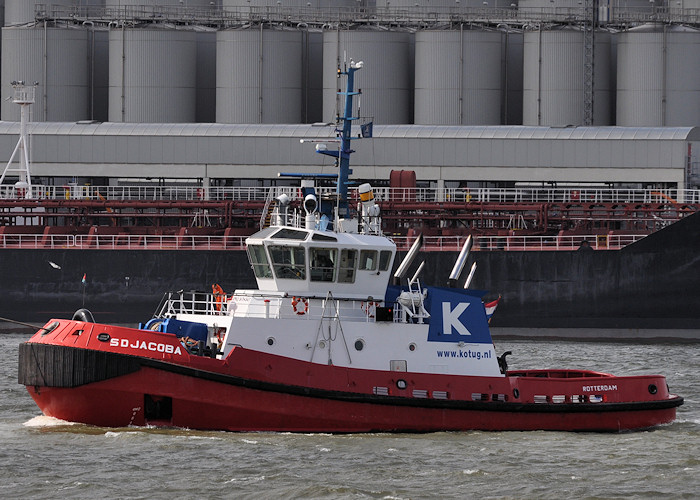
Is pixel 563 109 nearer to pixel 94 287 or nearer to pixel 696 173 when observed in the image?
pixel 696 173

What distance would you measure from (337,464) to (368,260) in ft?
16.3

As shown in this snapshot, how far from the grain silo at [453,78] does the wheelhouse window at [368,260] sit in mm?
38212

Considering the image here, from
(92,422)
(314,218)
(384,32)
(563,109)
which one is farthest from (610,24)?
(92,422)

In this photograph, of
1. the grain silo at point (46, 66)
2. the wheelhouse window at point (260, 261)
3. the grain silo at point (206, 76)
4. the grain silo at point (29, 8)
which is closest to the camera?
A: the wheelhouse window at point (260, 261)

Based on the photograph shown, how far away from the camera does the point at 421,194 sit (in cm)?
5678

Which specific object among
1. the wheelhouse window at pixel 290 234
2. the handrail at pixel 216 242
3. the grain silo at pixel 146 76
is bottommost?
the wheelhouse window at pixel 290 234

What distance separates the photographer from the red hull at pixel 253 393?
76.4 feet

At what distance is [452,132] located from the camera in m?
56.9

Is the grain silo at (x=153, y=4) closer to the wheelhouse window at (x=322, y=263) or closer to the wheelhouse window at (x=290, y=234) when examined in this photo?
the wheelhouse window at (x=290, y=234)

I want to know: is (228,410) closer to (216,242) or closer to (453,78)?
(216,242)

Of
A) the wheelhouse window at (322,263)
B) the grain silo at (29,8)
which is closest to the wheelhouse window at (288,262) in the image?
the wheelhouse window at (322,263)

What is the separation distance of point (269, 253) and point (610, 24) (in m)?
42.7

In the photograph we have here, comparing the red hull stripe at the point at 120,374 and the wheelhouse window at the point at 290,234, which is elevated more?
the wheelhouse window at the point at 290,234

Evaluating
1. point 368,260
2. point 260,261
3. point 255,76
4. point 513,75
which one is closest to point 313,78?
point 255,76
